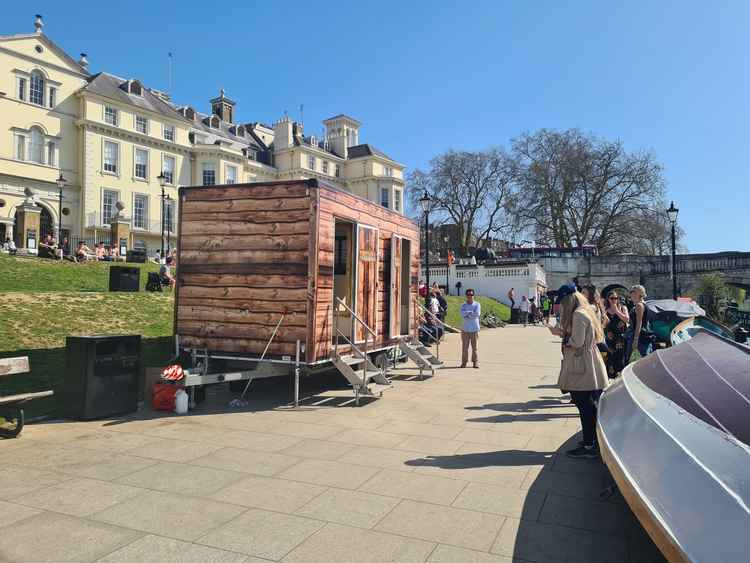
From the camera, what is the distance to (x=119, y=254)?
94.5 ft

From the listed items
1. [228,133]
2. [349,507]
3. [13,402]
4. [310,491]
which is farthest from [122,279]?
[228,133]

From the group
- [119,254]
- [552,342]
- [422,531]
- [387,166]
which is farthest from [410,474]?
[387,166]

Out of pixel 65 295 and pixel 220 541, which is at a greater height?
pixel 65 295

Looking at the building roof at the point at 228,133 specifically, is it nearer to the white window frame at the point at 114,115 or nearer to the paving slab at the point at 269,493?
the white window frame at the point at 114,115

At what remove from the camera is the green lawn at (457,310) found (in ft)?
86.8

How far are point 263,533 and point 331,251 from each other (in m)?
5.32

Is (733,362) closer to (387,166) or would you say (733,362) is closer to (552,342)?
(552,342)

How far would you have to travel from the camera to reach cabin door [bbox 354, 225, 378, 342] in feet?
32.4

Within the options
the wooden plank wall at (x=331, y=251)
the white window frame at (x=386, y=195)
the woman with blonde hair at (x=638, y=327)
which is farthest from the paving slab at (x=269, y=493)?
the white window frame at (x=386, y=195)

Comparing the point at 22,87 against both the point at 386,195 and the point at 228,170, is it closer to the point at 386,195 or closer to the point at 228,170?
the point at 228,170

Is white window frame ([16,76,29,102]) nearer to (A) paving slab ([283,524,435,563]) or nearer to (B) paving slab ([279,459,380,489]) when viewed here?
(B) paving slab ([279,459,380,489])

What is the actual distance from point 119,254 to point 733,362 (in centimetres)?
2914

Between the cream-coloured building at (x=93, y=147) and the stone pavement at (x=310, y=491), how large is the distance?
2742cm

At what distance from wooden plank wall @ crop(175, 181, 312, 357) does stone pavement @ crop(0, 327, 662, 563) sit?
1.24m
